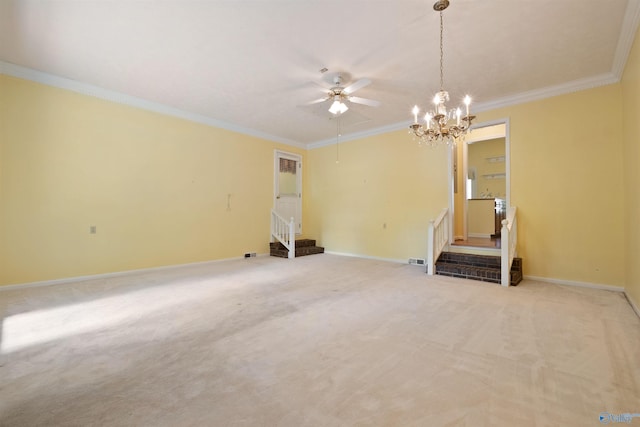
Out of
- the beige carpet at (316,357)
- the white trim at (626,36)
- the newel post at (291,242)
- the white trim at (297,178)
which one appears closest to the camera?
the beige carpet at (316,357)

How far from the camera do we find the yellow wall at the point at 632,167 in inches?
113

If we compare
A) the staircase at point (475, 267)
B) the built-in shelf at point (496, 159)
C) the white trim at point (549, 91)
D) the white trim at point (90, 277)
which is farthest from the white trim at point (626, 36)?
the white trim at point (90, 277)

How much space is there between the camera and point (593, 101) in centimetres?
397

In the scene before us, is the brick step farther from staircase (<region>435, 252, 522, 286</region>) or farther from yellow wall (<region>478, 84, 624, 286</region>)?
yellow wall (<region>478, 84, 624, 286</region>)

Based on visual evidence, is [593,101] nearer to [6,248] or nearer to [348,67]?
[348,67]

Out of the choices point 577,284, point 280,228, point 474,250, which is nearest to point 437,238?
point 474,250

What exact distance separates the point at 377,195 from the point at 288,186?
246 centimetres

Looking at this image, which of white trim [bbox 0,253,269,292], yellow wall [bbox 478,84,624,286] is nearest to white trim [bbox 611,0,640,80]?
yellow wall [bbox 478,84,624,286]

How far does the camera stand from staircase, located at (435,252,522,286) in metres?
4.12

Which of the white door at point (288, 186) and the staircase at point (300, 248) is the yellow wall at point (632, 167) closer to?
the staircase at point (300, 248)

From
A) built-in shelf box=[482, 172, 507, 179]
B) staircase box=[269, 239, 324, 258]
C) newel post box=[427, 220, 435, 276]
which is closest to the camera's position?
newel post box=[427, 220, 435, 276]

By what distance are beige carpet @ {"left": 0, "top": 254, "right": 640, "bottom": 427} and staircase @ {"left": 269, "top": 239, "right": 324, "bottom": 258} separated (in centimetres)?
293

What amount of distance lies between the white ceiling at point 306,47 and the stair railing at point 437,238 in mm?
2114

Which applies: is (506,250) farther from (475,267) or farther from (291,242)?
(291,242)
